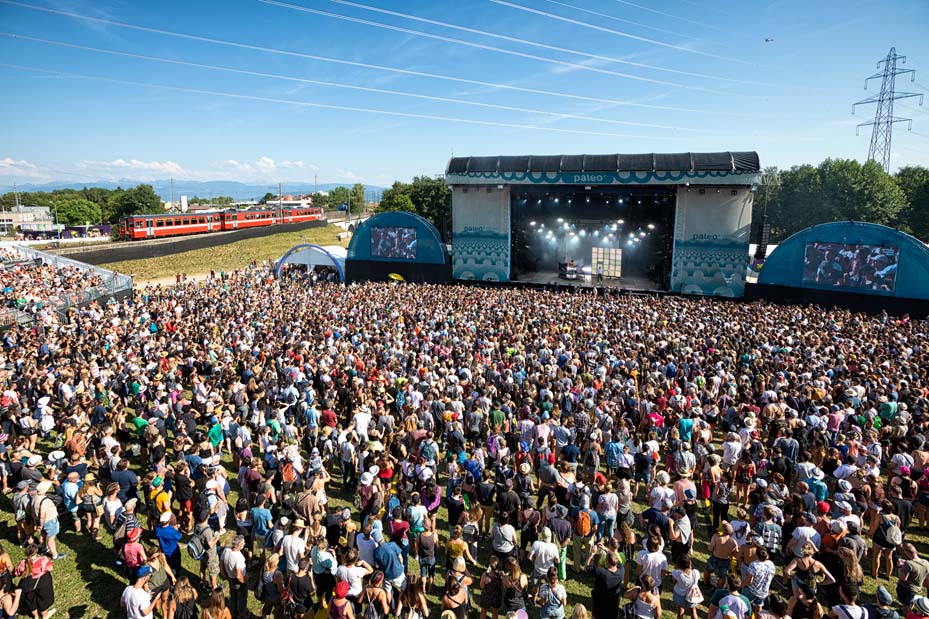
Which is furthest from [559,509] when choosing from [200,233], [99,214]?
[99,214]

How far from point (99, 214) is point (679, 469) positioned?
101084 millimetres

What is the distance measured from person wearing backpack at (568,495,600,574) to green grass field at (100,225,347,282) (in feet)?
132

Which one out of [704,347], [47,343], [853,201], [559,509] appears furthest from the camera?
[853,201]

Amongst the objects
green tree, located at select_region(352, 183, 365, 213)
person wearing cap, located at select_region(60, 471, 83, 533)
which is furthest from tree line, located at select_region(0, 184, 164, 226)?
person wearing cap, located at select_region(60, 471, 83, 533)

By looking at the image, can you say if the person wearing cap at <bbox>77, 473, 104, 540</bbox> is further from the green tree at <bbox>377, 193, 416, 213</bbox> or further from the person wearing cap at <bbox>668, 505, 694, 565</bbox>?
the green tree at <bbox>377, 193, 416, 213</bbox>

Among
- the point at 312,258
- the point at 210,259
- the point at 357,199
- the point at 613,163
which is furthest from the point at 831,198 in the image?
the point at 357,199

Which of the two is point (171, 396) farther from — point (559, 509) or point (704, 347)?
point (704, 347)

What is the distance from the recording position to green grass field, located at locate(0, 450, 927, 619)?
6.53 metres

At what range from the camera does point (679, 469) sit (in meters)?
8.00

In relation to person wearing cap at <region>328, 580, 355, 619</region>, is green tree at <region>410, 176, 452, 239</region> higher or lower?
higher

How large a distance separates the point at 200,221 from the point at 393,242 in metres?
29.8

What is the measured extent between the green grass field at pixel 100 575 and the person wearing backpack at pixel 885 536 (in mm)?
247

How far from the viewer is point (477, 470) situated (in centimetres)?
789

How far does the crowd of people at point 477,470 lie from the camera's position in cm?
570
